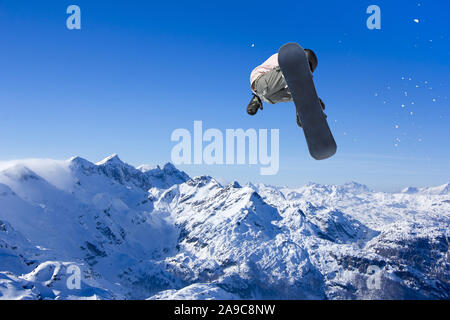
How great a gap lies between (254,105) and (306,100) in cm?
142

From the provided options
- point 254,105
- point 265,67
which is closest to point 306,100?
point 265,67

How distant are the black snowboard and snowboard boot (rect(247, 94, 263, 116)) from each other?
1.23m

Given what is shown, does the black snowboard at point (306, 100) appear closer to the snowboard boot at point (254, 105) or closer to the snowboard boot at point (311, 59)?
the snowboard boot at point (311, 59)

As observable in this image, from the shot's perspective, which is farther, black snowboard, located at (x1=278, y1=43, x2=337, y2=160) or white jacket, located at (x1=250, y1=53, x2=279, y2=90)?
white jacket, located at (x1=250, y1=53, x2=279, y2=90)

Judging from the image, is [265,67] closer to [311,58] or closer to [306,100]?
[311,58]

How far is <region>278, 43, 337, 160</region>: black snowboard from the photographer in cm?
532

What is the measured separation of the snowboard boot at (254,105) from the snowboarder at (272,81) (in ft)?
0.39

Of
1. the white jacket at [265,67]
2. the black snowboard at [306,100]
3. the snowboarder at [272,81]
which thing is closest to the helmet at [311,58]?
the snowboarder at [272,81]

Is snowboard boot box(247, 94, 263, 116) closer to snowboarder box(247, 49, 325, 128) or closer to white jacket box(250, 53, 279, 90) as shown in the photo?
snowboarder box(247, 49, 325, 128)

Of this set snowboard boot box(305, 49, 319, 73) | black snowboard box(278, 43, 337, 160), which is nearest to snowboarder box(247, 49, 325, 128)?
snowboard boot box(305, 49, 319, 73)

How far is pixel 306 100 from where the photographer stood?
18.4 feet

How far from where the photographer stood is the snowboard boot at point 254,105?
21.9 ft
